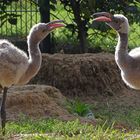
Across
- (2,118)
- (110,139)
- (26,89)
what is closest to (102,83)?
(26,89)

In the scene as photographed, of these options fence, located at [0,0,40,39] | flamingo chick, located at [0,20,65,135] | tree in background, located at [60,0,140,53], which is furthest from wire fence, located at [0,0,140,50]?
flamingo chick, located at [0,20,65,135]

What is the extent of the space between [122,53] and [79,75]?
120 inches

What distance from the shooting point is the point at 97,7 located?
12625 millimetres

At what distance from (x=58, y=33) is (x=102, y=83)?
4097 millimetres

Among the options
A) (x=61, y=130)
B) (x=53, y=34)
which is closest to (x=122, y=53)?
(x=61, y=130)

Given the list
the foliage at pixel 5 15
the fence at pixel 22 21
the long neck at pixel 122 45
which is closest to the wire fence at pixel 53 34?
the fence at pixel 22 21

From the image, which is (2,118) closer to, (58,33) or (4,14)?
(4,14)

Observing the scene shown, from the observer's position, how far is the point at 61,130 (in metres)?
8.23

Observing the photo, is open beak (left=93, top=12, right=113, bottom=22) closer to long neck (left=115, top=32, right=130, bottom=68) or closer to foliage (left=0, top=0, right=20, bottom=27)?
long neck (left=115, top=32, right=130, bottom=68)

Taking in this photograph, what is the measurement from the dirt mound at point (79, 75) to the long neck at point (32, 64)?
102 inches

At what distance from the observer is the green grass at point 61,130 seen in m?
7.26

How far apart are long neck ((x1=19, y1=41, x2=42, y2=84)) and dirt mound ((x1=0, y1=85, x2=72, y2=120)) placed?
1050 millimetres

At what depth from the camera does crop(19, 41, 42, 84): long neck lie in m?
8.59

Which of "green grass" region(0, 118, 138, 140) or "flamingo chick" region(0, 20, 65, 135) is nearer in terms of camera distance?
"green grass" region(0, 118, 138, 140)
